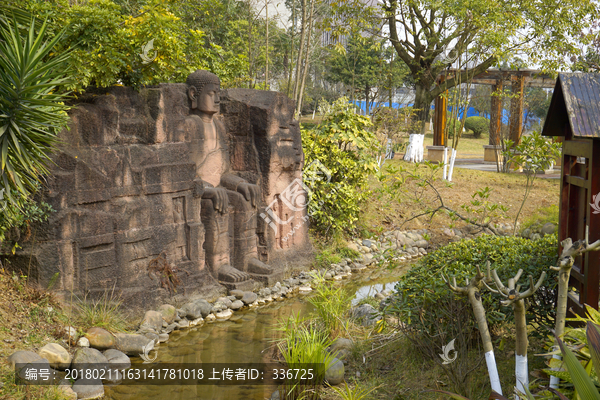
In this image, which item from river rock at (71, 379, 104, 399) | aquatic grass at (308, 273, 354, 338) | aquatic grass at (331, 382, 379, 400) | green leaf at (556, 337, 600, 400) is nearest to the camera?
green leaf at (556, 337, 600, 400)

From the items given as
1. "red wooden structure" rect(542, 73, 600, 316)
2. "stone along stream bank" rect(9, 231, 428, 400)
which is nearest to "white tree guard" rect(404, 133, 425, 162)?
"stone along stream bank" rect(9, 231, 428, 400)

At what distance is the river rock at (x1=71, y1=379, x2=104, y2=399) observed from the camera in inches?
191

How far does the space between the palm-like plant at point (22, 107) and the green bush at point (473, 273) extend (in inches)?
155

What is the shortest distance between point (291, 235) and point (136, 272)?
3385 mm

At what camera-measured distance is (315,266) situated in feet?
31.9

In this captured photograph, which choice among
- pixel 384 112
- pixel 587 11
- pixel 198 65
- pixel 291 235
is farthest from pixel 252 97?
pixel 587 11

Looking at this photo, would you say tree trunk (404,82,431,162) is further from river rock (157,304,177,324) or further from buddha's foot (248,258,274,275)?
river rock (157,304,177,324)

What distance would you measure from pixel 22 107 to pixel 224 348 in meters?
3.45

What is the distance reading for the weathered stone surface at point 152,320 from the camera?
6383 mm

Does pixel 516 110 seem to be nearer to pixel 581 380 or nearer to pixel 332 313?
pixel 332 313

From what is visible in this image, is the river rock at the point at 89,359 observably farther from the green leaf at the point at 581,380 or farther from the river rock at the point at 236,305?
the green leaf at the point at 581,380

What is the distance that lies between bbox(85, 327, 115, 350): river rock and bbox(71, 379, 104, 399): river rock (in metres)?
0.66

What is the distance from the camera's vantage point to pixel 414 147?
18.7m

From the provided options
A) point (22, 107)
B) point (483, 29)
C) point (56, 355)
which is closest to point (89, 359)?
point (56, 355)
